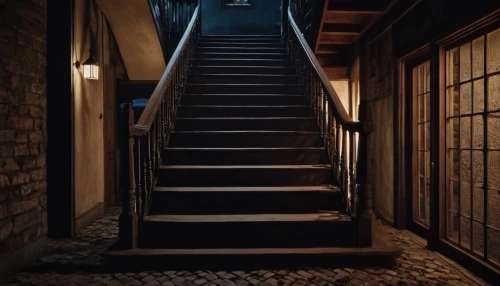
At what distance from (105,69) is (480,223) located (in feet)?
16.5

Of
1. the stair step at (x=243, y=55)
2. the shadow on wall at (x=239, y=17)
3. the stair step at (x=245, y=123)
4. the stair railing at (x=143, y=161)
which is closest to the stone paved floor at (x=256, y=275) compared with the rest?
the stair railing at (x=143, y=161)

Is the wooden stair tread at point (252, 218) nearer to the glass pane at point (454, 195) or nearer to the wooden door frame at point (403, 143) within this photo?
the glass pane at point (454, 195)

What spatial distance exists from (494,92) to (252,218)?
2285mm

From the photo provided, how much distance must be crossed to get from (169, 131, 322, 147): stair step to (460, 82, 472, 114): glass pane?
5.22ft

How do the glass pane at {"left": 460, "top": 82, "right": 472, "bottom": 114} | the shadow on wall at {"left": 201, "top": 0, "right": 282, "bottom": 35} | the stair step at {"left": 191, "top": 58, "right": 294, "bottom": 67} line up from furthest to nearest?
→ the shadow on wall at {"left": 201, "top": 0, "right": 282, "bottom": 35}
the stair step at {"left": 191, "top": 58, "right": 294, "bottom": 67}
the glass pane at {"left": 460, "top": 82, "right": 472, "bottom": 114}

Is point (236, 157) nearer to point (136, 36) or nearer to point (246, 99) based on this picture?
point (246, 99)

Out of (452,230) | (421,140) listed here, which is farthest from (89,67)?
(452,230)

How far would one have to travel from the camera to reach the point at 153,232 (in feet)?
10.9

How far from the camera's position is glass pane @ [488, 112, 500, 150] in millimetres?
3046

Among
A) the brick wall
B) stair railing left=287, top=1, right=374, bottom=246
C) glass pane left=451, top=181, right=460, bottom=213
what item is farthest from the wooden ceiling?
the brick wall

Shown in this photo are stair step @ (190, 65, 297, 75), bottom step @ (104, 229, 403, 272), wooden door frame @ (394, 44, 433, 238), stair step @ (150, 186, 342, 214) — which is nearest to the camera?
bottom step @ (104, 229, 403, 272)

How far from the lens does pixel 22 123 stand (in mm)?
3336

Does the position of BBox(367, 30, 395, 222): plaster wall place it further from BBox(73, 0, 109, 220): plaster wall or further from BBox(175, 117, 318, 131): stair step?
BBox(73, 0, 109, 220): plaster wall

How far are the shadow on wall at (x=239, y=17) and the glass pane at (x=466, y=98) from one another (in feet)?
25.2
